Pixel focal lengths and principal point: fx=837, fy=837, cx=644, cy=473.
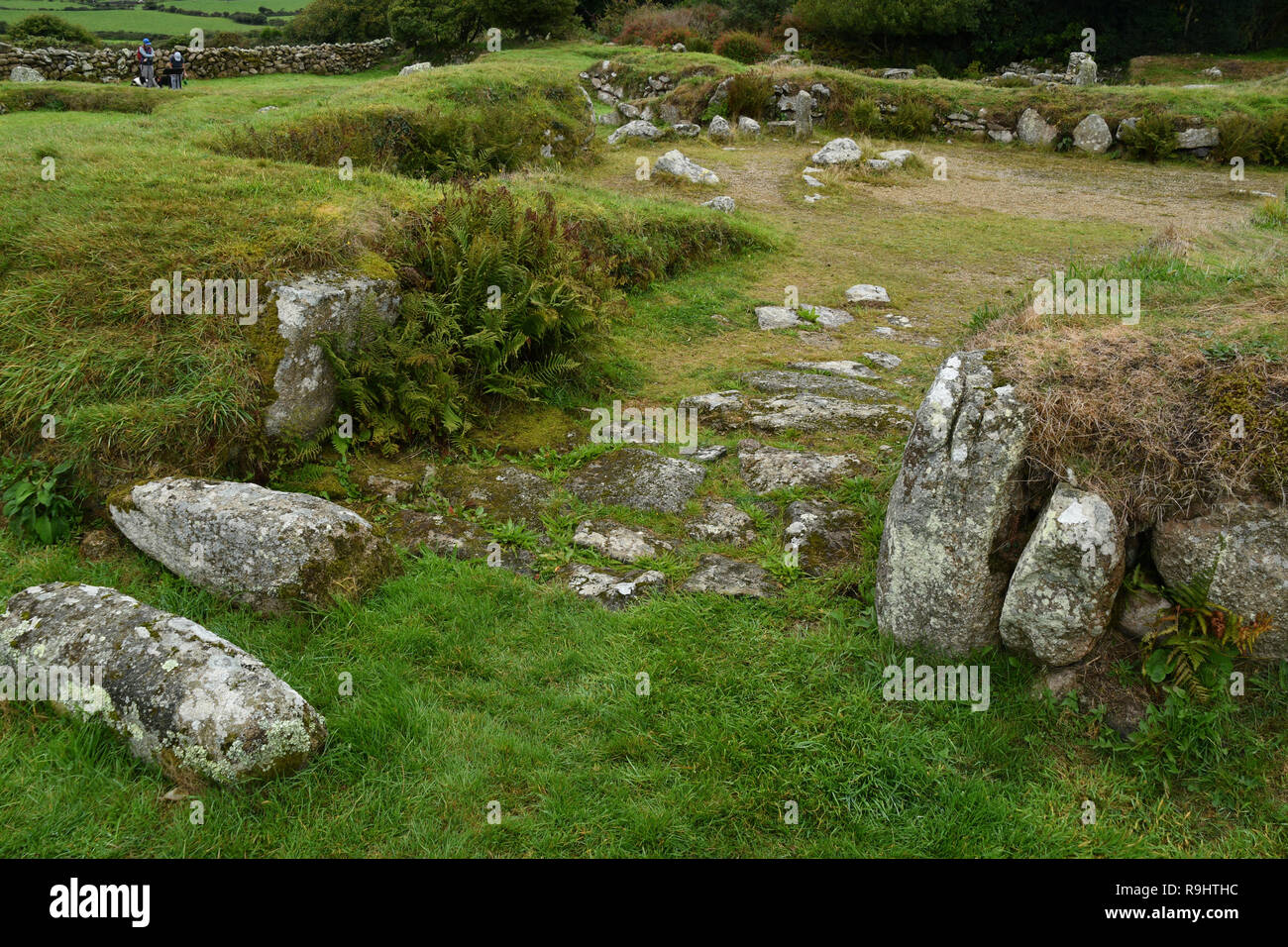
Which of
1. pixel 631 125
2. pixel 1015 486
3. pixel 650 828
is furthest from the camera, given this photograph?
pixel 631 125

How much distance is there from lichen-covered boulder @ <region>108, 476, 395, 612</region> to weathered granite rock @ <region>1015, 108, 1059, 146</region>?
25.6m

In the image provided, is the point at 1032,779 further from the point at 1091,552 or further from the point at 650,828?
the point at 650,828

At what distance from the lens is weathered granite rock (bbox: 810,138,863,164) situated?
21562 millimetres

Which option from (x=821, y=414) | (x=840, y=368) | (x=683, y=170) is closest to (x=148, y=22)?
(x=683, y=170)

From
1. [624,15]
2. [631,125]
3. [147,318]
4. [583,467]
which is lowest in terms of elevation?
[583,467]

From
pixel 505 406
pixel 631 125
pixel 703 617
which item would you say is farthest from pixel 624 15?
pixel 703 617

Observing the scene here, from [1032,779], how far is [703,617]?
2312mm

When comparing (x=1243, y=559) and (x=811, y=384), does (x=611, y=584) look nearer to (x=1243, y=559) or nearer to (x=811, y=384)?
(x=1243, y=559)

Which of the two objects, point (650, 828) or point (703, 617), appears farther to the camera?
point (703, 617)

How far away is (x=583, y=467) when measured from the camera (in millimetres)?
8078

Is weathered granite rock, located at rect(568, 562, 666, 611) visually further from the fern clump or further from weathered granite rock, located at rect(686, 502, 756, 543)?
the fern clump

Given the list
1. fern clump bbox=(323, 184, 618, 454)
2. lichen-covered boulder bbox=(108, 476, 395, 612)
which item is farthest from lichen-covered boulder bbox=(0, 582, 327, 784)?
fern clump bbox=(323, 184, 618, 454)

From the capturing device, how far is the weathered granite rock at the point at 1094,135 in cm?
2409

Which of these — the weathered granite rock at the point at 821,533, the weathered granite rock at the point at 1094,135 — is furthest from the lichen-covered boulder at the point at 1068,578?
the weathered granite rock at the point at 1094,135
